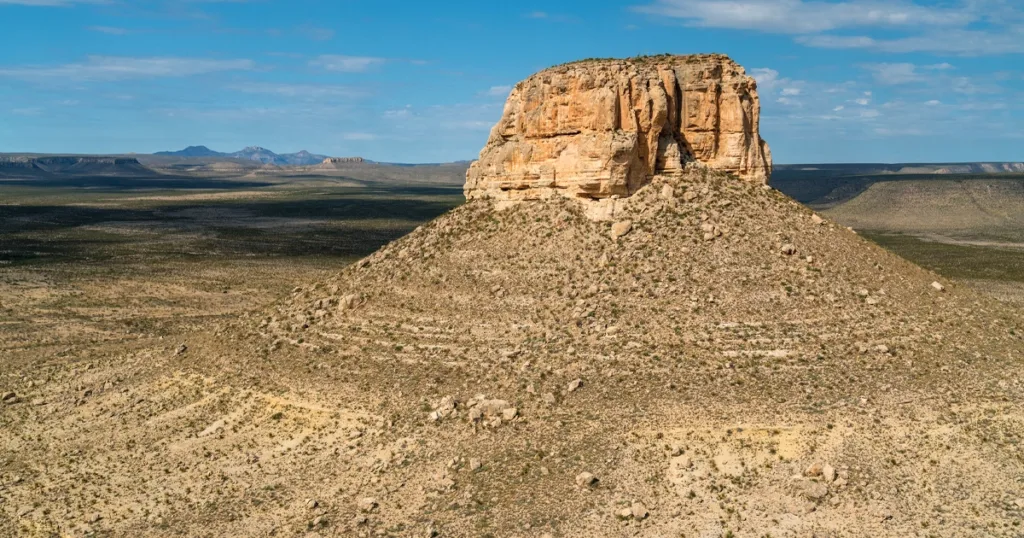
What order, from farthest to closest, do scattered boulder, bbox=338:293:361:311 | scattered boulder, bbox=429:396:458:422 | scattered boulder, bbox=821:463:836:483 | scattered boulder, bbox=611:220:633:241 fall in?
scattered boulder, bbox=338:293:361:311
scattered boulder, bbox=611:220:633:241
scattered boulder, bbox=429:396:458:422
scattered boulder, bbox=821:463:836:483

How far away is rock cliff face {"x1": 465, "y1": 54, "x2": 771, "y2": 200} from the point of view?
A: 92.9 feet

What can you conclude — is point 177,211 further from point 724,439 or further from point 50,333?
point 724,439

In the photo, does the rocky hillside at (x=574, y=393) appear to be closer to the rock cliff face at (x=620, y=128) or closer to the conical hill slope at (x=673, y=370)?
the conical hill slope at (x=673, y=370)

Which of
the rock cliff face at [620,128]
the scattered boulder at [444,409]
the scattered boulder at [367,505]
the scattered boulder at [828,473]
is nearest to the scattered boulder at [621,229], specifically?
the rock cliff face at [620,128]

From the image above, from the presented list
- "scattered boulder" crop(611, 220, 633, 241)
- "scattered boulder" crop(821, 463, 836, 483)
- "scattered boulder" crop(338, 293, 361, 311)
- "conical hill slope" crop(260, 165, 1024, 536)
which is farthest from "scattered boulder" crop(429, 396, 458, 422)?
"scattered boulder" crop(821, 463, 836, 483)

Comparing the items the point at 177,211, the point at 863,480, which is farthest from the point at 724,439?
the point at 177,211

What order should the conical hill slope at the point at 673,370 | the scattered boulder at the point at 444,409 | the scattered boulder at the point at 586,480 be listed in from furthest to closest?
the scattered boulder at the point at 444,409, the scattered boulder at the point at 586,480, the conical hill slope at the point at 673,370

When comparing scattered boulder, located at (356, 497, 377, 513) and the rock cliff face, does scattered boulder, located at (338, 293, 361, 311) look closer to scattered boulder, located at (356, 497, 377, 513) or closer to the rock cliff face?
the rock cliff face

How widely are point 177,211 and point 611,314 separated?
123 metres

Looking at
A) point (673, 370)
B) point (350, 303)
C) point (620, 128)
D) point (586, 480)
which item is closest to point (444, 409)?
point (586, 480)

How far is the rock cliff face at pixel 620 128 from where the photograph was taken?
28.3 meters

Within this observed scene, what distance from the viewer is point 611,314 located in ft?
83.6

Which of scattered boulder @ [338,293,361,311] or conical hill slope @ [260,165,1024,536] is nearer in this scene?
conical hill slope @ [260,165,1024,536]

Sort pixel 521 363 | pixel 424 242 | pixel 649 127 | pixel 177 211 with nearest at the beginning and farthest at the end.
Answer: pixel 521 363 < pixel 649 127 < pixel 424 242 < pixel 177 211
